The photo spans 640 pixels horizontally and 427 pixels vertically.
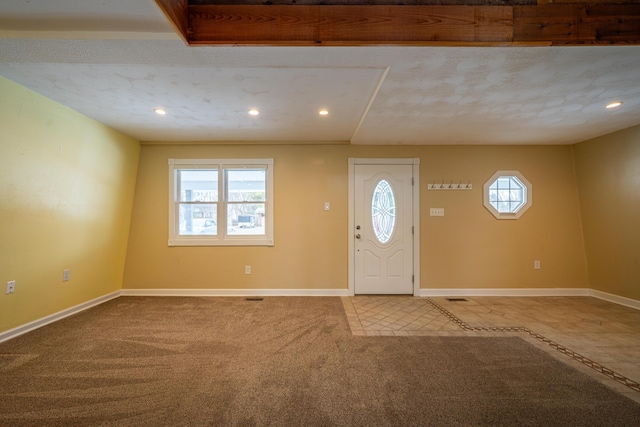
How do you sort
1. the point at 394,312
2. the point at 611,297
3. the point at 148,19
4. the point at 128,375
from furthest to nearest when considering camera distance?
the point at 611,297 < the point at 394,312 < the point at 128,375 < the point at 148,19

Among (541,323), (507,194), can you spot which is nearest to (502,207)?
(507,194)

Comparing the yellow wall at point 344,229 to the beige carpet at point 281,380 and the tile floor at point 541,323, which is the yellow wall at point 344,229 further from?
the beige carpet at point 281,380

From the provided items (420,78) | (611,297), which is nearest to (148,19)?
(420,78)

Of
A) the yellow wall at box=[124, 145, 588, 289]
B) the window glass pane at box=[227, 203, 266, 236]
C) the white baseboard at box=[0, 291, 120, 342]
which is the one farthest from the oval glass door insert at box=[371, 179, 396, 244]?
the white baseboard at box=[0, 291, 120, 342]

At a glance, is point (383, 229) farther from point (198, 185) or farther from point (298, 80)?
point (198, 185)

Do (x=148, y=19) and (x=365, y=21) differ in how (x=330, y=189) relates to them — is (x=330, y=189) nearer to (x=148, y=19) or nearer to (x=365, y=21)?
(x=365, y=21)

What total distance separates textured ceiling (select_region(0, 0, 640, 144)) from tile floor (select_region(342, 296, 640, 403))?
2.44 metres

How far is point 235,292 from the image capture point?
3.87 m

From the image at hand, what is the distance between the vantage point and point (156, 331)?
2.63 meters

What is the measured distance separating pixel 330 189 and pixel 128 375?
314cm

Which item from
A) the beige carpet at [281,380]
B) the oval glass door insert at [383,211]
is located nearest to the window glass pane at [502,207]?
the oval glass door insert at [383,211]

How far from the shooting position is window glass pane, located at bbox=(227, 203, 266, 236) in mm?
3986

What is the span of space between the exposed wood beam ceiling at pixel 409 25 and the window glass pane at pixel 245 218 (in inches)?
101

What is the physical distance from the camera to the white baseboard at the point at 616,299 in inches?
129
